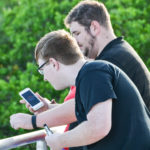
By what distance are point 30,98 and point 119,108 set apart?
96 centimetres

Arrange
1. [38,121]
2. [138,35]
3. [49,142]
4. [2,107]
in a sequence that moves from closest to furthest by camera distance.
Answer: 1. [49,142]
2. [38,121]
3. [2,107]
4. [138,35]

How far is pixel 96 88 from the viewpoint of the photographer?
1.93 meters

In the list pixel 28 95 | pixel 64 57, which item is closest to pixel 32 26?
pixel 28 95

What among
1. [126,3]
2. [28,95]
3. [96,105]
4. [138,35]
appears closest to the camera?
[96,105]

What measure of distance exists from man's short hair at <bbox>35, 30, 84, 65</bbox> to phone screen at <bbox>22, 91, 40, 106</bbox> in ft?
1.70

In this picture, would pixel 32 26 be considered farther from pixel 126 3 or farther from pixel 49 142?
pixel 49 142

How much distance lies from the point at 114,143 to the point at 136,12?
4.12 metres

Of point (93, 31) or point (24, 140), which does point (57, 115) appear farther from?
point (93, 31)

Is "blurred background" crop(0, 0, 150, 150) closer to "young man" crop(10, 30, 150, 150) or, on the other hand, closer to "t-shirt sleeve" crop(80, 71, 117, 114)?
"young man" crop(10, 30, 150, 150)

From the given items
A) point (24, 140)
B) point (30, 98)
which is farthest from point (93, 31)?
point (24, 140)

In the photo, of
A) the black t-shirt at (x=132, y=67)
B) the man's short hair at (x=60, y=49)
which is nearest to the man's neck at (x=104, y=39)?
the black t-shirt at (x=132, y=67)

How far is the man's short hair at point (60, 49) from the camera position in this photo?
2.29 m

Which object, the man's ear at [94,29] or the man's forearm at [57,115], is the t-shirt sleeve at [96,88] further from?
the man's ear at [94,29]

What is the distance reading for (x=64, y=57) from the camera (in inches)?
90.1
